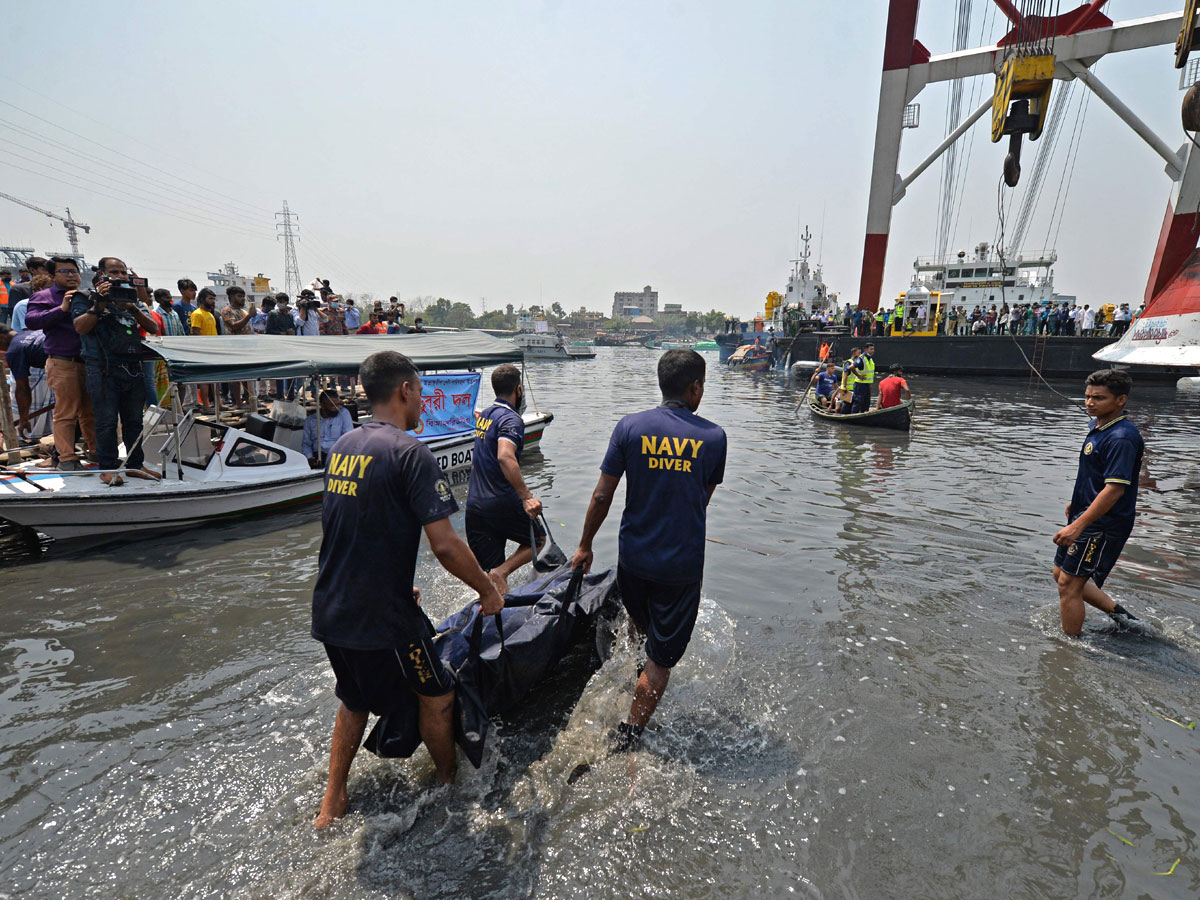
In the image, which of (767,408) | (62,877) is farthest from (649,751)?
(767,408)

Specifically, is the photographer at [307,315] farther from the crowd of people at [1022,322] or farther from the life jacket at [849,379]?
the crowd of people at [1022,322]

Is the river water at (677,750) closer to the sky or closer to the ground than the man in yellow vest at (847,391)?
closer to the ground

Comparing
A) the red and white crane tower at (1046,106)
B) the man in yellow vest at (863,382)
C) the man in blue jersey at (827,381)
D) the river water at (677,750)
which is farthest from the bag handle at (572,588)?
the man in blue jersey at (827,381)

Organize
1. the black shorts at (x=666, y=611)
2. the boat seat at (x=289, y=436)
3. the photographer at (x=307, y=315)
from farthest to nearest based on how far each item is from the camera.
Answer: the photographer at (x=307, y=315)
the boat seat at (x=289, y=436)
the black shorts at (x=666, y=611)

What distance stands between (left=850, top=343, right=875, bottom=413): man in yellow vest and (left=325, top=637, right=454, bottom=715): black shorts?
1534cm

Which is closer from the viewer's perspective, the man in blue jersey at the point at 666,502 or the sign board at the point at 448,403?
the man in blue jersey at the point at 666,502

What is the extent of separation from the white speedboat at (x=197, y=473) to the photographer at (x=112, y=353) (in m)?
0.21

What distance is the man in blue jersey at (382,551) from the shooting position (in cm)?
243

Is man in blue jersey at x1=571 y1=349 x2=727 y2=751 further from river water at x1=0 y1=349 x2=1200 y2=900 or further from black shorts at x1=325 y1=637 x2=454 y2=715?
black shorts at x1=325 y1=637 x2=454 y2=715

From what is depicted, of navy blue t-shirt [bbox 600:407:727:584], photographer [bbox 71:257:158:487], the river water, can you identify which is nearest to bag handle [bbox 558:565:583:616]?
navy blue t-shirt [bbox 600:407:727:584]

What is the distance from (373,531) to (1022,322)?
35.5 metres

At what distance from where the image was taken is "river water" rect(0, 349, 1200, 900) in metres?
2.67

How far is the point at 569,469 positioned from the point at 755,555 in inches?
206

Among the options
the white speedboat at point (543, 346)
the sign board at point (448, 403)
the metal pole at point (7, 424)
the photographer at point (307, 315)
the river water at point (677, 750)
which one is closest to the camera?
the river water at point (677, 750)
